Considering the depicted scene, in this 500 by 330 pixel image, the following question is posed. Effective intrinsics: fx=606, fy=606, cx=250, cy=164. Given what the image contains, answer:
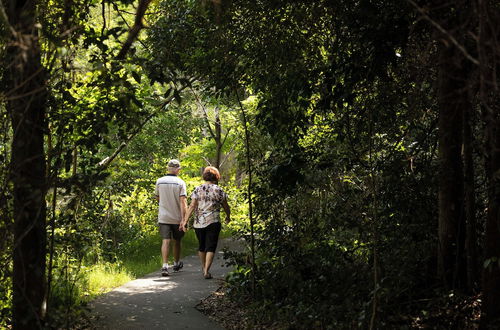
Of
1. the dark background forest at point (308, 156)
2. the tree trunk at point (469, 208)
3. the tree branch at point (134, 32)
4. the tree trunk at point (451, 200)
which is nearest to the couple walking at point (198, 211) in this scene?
the dark background forest at point (308, 156)

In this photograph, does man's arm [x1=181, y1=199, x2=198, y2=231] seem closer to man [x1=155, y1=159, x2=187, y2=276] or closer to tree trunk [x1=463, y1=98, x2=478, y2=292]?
man [x1=155, y1=159, x2=187, y2=276]

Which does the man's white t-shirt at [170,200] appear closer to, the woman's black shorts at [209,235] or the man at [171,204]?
the man at [171,204]

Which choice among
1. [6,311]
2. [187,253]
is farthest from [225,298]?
[187,253]

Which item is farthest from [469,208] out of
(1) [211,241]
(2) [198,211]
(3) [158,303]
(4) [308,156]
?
(2) [198,211]

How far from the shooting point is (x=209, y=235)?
10.7 m

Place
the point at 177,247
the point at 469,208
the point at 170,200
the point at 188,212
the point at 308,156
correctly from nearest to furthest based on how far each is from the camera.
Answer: the point at 469,208
the point at 308,156
the point at 188,212
the point at 170,200
the point at 177,247

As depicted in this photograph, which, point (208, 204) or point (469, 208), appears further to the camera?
point (208, 204)

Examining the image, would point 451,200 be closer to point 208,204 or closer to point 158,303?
point 158,303

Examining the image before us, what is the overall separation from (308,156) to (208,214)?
8.84ft

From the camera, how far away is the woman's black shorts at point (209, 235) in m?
10.7

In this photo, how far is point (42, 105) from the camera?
5.54 metres

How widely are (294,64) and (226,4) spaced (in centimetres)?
134

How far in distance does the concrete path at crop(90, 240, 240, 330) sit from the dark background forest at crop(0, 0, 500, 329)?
476 millimetres

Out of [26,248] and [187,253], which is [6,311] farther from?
[187,253]
